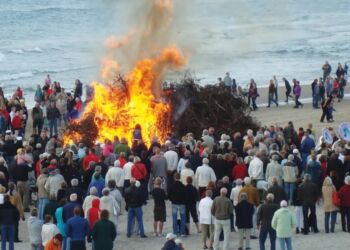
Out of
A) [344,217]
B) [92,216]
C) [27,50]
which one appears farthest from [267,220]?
[27,50]

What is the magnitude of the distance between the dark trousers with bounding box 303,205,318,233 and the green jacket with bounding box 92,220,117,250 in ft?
14.4

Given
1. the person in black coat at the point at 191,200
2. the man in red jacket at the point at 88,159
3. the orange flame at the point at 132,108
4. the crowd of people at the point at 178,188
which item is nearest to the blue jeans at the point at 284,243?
the crowd of people at the point at 178,188

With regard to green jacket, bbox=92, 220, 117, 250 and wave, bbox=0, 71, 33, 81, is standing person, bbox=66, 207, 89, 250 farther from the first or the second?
wave, bbox=0, 71, 33, 81

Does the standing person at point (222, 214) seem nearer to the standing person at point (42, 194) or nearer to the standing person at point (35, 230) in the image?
the standing person at point (35, 230)

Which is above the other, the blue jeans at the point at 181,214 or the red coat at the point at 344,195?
the red coat at the point at 344,195

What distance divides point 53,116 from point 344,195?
42.6 ft

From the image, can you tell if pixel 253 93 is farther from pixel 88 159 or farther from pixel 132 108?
pixel 88 159

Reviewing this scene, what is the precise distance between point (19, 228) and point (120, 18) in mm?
12111

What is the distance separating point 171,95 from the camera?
30359 millimetres

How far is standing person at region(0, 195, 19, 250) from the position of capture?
2083cm

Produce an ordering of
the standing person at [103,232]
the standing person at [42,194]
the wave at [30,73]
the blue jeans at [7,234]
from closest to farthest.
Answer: the standing person at [103,232]
the blue jeans at [7,234]
the standing person at [42,194]
the wave at [30,73]

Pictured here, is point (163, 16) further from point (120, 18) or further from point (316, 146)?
point (316, 146)

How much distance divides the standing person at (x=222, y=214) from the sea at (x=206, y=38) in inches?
471

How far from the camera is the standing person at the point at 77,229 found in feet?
65.4
